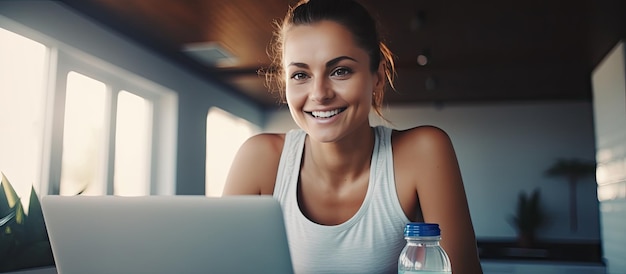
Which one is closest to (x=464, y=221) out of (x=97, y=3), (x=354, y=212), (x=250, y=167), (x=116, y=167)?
(x=354, y=212)

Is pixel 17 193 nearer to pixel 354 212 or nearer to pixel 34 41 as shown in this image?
pixel 34 41

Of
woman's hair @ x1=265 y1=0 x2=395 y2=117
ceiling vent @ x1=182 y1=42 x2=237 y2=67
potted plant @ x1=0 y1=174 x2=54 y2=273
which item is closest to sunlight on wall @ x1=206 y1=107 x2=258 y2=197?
ceiling vent @ x1=182 y1=42 x2=237 y2=67

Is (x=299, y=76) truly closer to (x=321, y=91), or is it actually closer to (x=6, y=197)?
(x=321, y=91)

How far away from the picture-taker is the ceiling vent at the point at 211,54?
4.41 m

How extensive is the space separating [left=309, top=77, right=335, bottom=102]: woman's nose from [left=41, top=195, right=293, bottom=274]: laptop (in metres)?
0.42

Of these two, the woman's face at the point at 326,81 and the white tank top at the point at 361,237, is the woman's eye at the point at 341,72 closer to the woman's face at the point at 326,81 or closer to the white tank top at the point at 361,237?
the woman's face at the point at 326,81

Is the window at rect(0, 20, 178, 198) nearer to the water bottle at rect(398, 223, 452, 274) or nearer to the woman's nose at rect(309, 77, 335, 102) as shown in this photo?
the woman's nose at rect(309, 77, 335, 102)

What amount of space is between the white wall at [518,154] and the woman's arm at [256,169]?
5.72m

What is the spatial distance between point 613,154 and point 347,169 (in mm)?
3649

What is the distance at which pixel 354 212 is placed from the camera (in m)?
1.12

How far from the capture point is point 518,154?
6.71 meters

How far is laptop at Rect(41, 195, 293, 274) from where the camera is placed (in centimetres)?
61

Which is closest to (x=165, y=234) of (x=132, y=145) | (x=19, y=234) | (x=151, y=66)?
(x=19, y=234)

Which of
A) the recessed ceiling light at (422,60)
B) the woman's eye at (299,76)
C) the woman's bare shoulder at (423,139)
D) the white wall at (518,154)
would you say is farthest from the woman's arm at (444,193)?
the white wall at (518,154)
